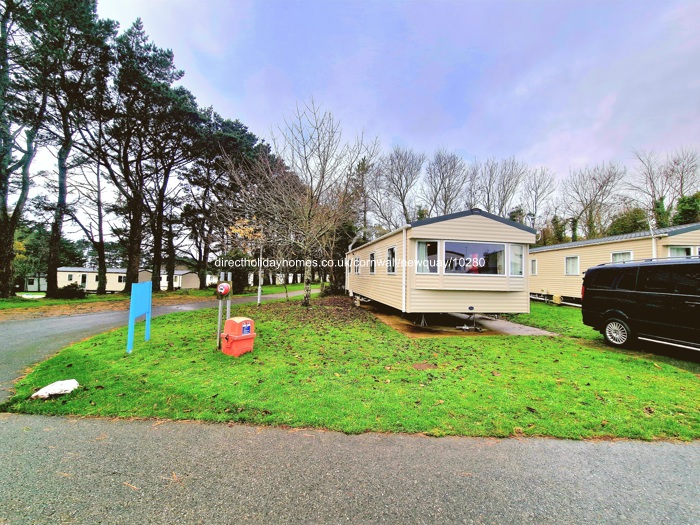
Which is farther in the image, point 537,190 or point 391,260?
point 537,190

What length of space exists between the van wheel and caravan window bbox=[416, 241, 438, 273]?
425 centimetres

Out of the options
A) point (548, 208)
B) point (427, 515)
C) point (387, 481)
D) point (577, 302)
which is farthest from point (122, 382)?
point (548, 208)

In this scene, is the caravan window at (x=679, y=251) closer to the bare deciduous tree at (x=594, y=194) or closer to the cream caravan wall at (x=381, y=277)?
the cream caravan wall at (x=381, y=277)

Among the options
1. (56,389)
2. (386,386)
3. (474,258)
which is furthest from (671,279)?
(56,389)

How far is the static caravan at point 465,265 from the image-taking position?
8.66 meters

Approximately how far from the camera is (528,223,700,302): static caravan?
11.6m

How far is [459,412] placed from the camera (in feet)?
11.0

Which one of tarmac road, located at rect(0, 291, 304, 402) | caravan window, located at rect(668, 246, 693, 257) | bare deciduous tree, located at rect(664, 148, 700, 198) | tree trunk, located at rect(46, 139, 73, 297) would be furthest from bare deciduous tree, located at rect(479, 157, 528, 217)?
tree trunk, located at rect(46, 139, 73, 297)

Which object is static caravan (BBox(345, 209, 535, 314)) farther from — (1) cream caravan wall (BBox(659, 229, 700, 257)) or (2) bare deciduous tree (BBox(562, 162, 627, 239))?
(2) bare deciduous tree (BBox(562, 162, 627, 239))

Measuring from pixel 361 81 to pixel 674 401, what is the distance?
15.9 metres

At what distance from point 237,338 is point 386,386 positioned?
2.89m

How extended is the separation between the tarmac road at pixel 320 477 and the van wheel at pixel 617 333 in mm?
4813

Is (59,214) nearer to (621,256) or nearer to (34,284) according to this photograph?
(621,256)

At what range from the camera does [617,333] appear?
22.5 feet
